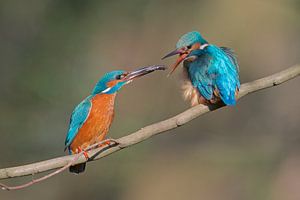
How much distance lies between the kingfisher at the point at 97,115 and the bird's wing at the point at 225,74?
476 millimetres

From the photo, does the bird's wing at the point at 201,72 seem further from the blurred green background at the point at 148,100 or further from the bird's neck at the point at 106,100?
the blurred green background at the point at 148,100

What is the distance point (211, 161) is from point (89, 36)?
2.44 metres

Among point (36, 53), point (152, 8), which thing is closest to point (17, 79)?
point (36, 53)

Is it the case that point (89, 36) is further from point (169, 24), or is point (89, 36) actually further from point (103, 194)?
point (103, 194)

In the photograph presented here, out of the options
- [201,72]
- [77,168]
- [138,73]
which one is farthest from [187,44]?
[77,168]

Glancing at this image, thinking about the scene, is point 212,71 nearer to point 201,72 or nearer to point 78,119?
point 201,72

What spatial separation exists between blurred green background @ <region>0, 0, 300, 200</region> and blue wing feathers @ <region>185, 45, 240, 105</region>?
11.2ft

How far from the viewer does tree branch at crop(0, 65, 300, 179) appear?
3275 millimetres

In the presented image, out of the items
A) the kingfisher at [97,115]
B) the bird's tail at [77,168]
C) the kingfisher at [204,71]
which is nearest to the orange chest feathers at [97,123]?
the kingfisher at [97,115]

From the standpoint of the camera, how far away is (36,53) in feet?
26.7

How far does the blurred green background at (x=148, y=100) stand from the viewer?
8.05 meters

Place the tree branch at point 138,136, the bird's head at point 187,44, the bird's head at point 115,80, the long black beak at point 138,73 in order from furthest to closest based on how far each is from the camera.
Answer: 1. the bird's head at point 187,44
2. the bird's head at point 115,80
3. the long black beak at point 138,73
4. the tree branch at point 138,136

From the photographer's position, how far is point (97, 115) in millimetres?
4246

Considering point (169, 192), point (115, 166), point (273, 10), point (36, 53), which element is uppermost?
point (36, 53)
